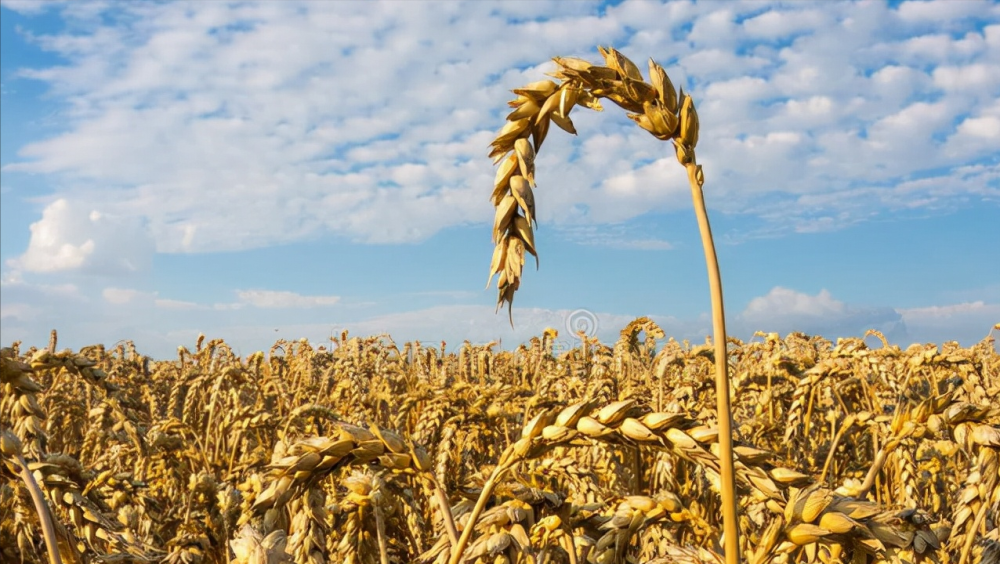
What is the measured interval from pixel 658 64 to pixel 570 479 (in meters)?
2.22

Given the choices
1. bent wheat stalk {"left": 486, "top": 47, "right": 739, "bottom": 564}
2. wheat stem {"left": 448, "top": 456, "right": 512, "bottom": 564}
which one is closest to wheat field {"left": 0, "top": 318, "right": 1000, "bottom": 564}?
wheat stem {"left": 448, "top": 456, "right": 512, "bottom": 564}

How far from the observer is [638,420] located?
4.58ft

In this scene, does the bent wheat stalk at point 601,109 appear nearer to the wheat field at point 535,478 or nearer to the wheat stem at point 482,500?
the wheat field at point 535,478

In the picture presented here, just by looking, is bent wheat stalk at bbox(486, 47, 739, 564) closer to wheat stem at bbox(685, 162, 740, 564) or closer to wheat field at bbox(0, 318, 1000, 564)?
wheat stem at bbox(685, 162, 740, 564)

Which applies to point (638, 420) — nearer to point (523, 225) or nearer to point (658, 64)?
point (523, 225)

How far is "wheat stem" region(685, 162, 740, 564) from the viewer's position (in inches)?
47.1

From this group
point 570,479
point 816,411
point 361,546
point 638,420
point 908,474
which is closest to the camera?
point 638,420

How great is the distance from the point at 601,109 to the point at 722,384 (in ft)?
1.66

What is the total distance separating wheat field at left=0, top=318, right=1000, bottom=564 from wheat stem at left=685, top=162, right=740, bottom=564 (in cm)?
10

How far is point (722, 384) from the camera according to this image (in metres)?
1.20

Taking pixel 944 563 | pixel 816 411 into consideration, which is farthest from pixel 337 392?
pixel 944 563

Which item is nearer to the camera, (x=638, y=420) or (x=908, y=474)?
(x=638, y=420)

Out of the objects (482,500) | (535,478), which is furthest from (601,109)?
(535,478)

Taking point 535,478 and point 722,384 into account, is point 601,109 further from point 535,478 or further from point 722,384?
point 535,478
